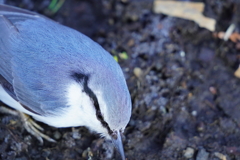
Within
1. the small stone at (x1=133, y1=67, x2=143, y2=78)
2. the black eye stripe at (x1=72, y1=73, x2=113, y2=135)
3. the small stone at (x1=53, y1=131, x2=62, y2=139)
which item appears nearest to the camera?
the black eye stripe at (x1=72, y1=73, x2=113, y2=135)

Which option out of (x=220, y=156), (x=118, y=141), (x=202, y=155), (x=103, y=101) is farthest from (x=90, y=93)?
(x=220, y=156)

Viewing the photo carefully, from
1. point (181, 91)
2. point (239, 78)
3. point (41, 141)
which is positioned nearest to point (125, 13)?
point (181, 91)

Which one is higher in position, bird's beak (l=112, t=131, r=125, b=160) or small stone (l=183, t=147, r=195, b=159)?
bird's beak (l=112, t=131, r=125, b=160)

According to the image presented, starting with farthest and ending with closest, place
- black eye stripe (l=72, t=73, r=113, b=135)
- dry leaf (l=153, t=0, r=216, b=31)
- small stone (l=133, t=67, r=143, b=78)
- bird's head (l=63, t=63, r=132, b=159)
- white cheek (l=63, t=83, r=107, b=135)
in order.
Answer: dry leaf (l=153, t=0, r=216, b=31) < small stone (l=133, t=67, r=143, b=78) < white cheek (l=63, t=83, r=107, b=135) < black eye stripe (l=72, t=73, r=113, b=135) < bird's head (l=63, t=63, r=132, b=159)

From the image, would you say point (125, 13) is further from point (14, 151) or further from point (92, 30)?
point (14, 151)

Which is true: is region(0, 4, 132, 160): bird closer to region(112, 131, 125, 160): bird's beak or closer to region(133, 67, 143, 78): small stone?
region(112, 131, 125, 160): bird's beak

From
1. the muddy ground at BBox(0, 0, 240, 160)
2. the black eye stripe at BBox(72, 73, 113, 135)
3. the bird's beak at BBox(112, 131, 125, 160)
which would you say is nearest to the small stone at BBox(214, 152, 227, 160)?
the muddy ground at BBox(0, 0, 240, 160)

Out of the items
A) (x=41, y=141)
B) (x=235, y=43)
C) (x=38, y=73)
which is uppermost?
(x=38, y=73)

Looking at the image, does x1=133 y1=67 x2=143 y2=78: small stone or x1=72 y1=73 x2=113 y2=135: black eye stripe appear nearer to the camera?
x1=72 y1=73 x2=113 y2=135: black eye stripe
